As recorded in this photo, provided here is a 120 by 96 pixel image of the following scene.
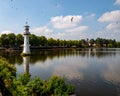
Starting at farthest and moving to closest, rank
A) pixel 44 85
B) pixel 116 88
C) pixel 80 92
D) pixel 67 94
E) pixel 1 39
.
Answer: pixel 1 39
pixel 116 88
pixel 80 92
pixel 44 85
pixel 67 94

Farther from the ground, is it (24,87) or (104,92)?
(24,87)

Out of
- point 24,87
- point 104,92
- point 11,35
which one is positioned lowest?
point 104,92

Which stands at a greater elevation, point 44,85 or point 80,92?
point 44,85

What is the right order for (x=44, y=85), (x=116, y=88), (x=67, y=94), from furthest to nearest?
(x=116, y=88)
(x=44, y=85)
(x=67, y=94)

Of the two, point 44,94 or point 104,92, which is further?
point 104,92

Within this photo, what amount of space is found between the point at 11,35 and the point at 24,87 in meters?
105

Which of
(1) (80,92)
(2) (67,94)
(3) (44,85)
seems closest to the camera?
(2) (67,94)

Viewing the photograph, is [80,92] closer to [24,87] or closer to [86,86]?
[86,86]

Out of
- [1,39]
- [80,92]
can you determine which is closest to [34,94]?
[80,92]

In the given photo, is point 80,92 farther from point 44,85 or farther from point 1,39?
point 1,39

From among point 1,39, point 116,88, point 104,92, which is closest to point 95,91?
point 104,92

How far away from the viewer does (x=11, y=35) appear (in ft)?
388

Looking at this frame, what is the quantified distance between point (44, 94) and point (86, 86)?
7651mm

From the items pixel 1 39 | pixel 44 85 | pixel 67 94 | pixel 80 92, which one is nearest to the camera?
pixel 67 94
